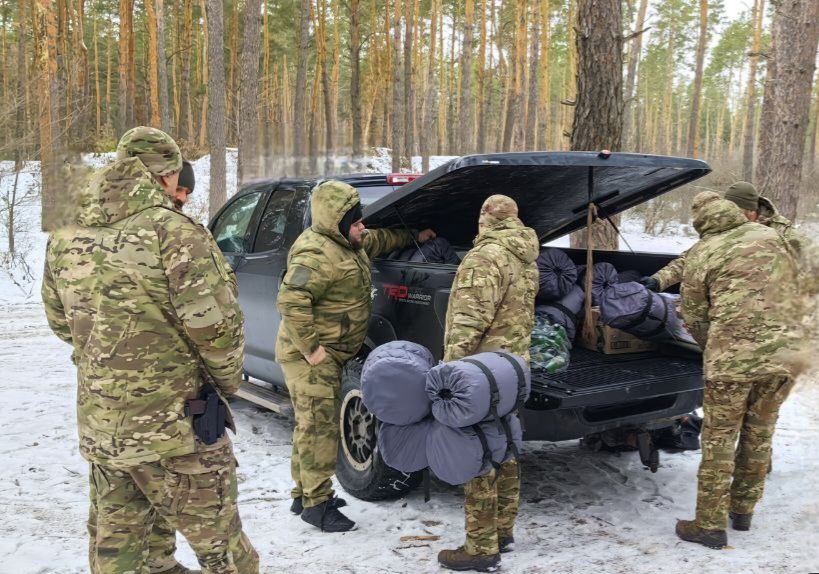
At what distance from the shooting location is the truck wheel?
14.2 ft

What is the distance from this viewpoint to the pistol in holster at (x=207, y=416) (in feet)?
8.87

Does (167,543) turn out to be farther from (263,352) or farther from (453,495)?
(263,352)

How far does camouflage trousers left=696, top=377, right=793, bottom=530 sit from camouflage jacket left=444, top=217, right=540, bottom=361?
3.72ft

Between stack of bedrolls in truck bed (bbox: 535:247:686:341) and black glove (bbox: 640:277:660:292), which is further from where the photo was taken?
black glove (bbox: 640:277:660:292)

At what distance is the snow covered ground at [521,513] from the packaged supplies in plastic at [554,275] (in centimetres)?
132

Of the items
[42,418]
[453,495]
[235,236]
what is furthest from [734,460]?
[42,418]

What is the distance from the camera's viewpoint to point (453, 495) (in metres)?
4.61

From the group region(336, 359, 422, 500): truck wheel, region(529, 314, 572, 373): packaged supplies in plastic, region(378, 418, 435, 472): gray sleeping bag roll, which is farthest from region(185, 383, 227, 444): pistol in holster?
region(529, 314, 572, 373): packaged supplies in plastic

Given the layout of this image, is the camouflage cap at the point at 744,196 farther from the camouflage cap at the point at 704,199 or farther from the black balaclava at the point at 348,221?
the black balaclava at the point at 348,221

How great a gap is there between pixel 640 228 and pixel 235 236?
72.2 feet

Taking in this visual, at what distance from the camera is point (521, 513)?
170 inches

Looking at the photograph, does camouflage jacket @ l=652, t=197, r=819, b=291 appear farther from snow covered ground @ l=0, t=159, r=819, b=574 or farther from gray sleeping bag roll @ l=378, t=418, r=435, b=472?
gray sleeping bag roll @ l=378, t=418, r=435, b=472

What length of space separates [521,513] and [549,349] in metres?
1.05

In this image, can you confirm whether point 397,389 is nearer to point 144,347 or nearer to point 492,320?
point 492,320
